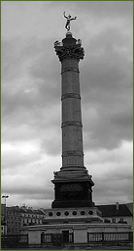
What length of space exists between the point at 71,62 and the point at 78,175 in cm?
1580

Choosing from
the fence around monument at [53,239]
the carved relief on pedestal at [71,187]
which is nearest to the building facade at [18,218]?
the carved relief on pedestal at [71,187]

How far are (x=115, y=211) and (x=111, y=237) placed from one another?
52012 millimetres

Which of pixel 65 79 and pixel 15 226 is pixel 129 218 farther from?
pixel 65 79

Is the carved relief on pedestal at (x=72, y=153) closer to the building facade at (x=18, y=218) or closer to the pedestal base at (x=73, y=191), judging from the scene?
the pedestal base at (x=73, y=191)

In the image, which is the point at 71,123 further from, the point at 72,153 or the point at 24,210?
the point at 24,210

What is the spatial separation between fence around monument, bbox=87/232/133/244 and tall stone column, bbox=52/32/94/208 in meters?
11.5

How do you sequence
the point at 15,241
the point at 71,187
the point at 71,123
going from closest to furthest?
the point at 15,241, the point at 71,187, the point at 71,123

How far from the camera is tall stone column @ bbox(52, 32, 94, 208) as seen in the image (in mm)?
45125

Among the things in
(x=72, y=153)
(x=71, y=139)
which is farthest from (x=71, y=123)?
(x=72, y=153)

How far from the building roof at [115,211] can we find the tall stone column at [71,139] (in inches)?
1460

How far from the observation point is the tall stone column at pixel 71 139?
45.1 meters

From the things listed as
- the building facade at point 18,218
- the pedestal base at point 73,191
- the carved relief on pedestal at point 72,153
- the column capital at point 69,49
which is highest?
the column capital at point 69,49

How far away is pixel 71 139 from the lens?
157 ft

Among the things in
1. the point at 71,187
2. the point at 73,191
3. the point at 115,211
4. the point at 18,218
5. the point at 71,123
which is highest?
the point at 71,123
